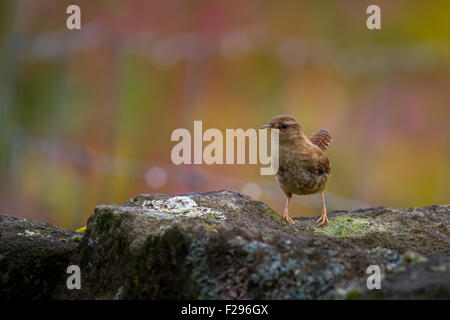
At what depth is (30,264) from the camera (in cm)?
346

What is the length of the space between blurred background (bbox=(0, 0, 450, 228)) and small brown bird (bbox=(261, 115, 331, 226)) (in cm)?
→ 230

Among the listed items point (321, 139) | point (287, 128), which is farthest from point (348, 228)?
point (321, 139)

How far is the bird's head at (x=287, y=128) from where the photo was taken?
4609 mm

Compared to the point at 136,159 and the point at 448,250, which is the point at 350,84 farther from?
the point at 448,250

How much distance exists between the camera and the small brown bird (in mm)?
4520

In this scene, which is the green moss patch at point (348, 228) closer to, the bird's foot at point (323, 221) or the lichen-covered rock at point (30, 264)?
the bird's foot at point (323, 221)

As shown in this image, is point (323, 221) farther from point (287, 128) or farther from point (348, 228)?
point (287, 128)

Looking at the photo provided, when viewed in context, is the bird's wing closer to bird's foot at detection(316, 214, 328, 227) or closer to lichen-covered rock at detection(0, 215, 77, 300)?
bird's foot at detection(316, 214, 328, 227)

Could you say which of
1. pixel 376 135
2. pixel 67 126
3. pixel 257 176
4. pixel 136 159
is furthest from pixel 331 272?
pixel 376 135

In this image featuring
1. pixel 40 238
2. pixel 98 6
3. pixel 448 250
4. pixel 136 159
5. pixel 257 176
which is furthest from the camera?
pixel 98 6

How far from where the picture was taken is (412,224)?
3816 millimetres

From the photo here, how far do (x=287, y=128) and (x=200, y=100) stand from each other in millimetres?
3471
